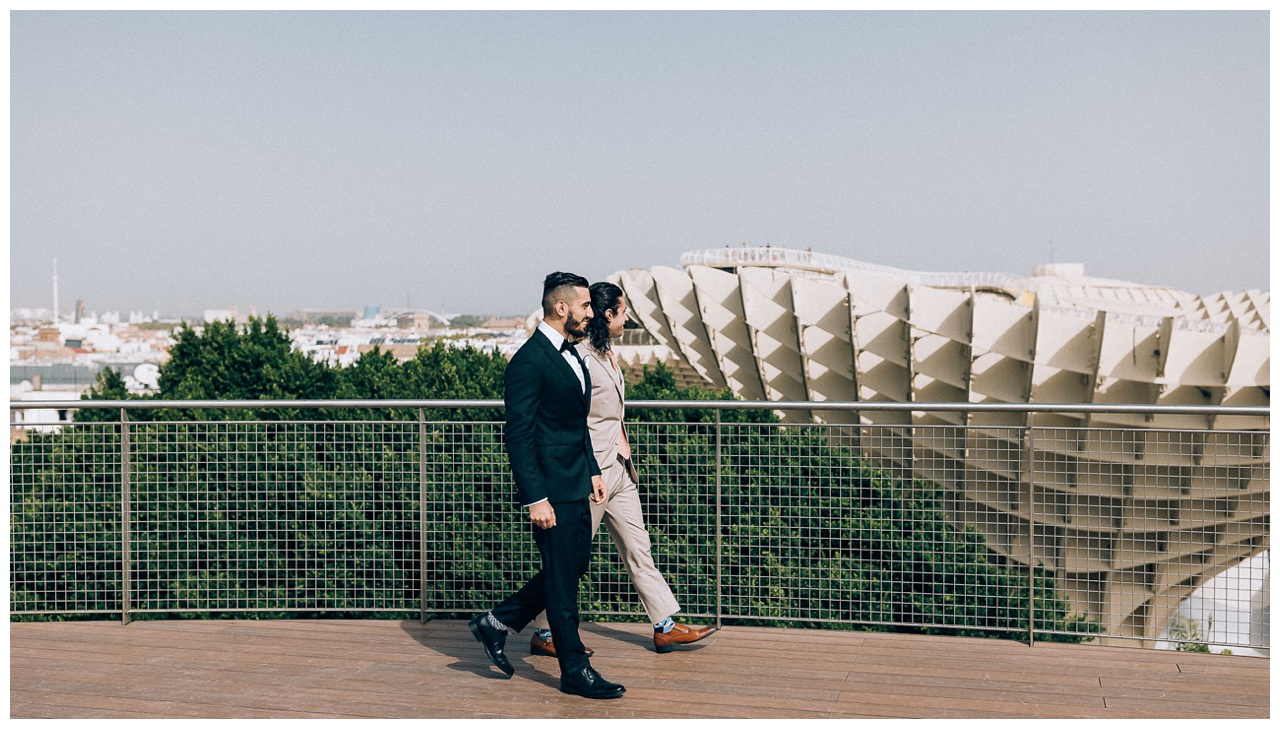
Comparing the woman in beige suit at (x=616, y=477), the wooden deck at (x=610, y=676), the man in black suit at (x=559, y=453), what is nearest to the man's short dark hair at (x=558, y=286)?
the man in black suit at (x=559, y=453)

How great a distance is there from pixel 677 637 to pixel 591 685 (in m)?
0.82

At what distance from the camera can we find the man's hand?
167 inches

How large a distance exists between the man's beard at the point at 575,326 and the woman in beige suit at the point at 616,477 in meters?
0.19

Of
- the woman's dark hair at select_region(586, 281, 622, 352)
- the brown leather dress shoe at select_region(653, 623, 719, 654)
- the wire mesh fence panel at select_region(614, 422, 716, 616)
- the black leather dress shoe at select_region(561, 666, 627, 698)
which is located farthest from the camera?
the wire mesh fence panel at select_region(614, 422, 716, 616)

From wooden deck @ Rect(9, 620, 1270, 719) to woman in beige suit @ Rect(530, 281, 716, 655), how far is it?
14cm

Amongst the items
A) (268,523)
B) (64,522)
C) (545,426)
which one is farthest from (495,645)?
(268,523)

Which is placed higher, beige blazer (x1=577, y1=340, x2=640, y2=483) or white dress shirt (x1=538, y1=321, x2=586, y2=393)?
white dress shirt (x1=538, y1=321, x2=586, y2=393)

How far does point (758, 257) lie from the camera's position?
97.3 metres

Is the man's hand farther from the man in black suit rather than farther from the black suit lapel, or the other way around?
the black suit lapel

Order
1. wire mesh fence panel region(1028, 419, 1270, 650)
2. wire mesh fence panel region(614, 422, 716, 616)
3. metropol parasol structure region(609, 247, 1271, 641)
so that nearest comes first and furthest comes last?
wire mesh fence panel region(1028, 419, 1270, 650) → wire mesh fence panel region(614, 422, 716, 616) → metropol parasol structure region(609, 247, 1271, 641)

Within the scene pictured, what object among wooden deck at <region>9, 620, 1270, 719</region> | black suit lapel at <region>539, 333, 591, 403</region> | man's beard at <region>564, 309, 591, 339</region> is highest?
man's beard at <region>564, 309, 591, 339</region>

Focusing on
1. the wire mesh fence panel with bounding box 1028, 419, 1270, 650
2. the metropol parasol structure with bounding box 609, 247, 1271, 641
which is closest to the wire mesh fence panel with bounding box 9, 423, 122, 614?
the wire mesh fence panel with bounding box 1028, 419, 1270, 650

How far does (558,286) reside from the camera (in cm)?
432
